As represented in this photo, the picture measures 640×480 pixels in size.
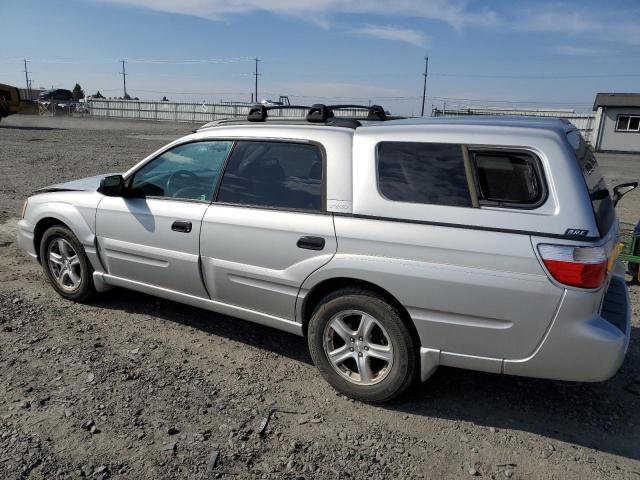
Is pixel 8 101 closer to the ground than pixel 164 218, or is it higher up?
higher up

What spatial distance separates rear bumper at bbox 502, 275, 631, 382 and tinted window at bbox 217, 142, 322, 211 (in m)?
1.58

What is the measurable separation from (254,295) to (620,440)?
248 centimetres

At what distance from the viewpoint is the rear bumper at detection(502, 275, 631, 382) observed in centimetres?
277

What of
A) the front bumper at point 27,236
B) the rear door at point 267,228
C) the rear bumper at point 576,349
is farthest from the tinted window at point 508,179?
the front bumper at point 27,236

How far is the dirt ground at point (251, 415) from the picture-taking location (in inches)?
112

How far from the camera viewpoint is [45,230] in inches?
200

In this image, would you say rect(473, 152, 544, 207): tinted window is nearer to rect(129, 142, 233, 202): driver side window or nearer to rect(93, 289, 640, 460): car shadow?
rect(93, 289, 640, 460): car shadow

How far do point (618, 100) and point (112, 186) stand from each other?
3549 centimetres

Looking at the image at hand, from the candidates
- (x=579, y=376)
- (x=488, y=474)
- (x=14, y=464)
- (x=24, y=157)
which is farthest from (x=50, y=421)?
(x=24, y=157)

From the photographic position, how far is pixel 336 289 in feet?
11.3

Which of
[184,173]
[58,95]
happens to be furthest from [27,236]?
[58,95]

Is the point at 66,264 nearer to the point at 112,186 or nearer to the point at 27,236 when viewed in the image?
the point at 27,236

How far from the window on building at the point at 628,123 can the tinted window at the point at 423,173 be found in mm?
35182

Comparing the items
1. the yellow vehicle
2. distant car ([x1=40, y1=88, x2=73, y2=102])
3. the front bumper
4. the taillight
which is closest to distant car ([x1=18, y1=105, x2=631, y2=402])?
the taillight
